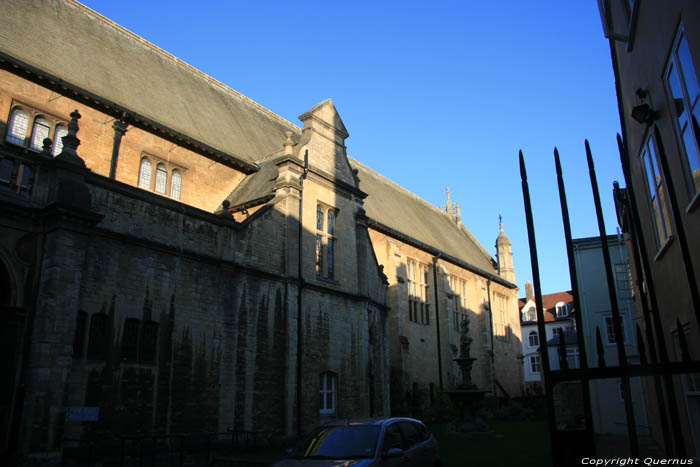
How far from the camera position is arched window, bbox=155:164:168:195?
19.5 m

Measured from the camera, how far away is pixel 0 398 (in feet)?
33.8

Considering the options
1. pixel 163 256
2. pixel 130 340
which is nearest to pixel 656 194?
pixel 163 256

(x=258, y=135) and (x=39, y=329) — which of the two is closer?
(x=39, y=329)

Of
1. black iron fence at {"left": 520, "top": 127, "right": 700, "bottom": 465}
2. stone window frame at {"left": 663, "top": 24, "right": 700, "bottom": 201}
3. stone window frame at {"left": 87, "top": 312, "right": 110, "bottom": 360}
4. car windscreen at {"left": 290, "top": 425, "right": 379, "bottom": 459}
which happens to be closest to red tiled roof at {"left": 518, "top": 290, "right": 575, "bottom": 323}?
stone window frame at {"left": 87, "top": 312, "right": 110, "bottom": 360}

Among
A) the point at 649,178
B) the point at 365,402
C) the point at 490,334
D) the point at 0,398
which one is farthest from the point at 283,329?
the point at 490,334

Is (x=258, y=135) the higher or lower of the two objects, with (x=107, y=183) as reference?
higher

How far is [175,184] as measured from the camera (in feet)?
65.8

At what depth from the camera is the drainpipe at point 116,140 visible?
17953 mm

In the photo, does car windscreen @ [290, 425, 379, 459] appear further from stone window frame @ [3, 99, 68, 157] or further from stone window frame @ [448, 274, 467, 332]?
stone window frame @ [448, 274, 467, 332]

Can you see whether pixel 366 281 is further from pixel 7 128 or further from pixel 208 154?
pixel 7 128

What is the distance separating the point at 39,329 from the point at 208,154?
11.5 metres

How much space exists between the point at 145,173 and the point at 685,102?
55.9 ft

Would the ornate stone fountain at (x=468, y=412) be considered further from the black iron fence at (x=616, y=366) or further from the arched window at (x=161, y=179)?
the black iron fence at (x=616, y=366)

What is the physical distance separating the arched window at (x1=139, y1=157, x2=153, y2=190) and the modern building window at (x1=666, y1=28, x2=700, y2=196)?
652 inches
